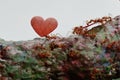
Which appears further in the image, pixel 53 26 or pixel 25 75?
pixel 53 26

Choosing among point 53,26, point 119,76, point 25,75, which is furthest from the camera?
point 53,26

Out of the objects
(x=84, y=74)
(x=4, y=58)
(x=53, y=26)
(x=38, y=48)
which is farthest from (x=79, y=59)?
(x=53, y=26)

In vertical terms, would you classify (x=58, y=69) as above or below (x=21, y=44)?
below

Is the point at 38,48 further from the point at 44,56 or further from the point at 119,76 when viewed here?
the point at 119,76

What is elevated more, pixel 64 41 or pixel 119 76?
pixel 64 41

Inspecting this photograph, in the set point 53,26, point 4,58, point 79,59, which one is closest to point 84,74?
point 79,59

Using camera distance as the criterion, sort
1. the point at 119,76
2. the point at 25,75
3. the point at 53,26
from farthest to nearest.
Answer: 1. the point at 53,26
2. the point at 119,76
3. the point at 25,75

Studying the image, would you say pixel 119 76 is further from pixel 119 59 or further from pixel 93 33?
pixel 93 33

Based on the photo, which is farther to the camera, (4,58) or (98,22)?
(98,22)

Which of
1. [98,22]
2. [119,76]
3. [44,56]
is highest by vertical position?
[98,22]
